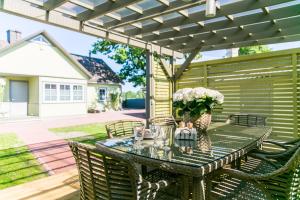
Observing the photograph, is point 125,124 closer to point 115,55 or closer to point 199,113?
point 199,113

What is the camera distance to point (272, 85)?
5.48 m

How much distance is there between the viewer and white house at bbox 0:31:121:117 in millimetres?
13350

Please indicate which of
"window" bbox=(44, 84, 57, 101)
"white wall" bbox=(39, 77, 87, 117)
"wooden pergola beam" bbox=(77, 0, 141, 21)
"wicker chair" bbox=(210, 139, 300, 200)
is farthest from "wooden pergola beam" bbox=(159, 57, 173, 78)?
"window" bbox=(44, 84, 57, 101)

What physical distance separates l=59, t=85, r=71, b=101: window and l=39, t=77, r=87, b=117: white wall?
33 cm

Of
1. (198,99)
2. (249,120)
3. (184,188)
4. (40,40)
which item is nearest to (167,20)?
(198,99)

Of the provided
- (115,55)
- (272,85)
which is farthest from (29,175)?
(115,55)

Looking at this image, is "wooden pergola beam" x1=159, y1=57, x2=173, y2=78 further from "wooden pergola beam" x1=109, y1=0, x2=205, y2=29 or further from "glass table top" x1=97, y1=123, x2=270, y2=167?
"glass table top" x1=97, y1=123, x2=270, y2=167

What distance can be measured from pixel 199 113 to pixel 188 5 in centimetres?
181

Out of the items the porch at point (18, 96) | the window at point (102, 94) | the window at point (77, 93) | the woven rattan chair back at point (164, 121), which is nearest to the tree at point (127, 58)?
the window at point (102, 94)

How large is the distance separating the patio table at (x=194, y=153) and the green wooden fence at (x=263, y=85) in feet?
10.3

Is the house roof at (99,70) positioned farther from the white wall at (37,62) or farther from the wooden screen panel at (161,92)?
the wooden screen panel at (161,92)

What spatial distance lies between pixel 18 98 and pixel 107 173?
15082 mm

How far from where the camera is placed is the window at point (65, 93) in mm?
15281

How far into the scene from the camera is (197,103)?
2.77m
